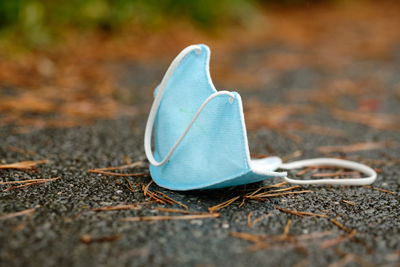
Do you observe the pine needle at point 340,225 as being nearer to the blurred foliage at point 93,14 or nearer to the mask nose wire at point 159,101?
the mask nose wire at point 159,101

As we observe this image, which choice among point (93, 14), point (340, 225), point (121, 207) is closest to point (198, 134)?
point (121, 207)

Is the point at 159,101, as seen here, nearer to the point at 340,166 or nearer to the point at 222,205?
the point at 222,205

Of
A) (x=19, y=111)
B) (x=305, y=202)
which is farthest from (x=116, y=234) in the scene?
(x=19, y=111)

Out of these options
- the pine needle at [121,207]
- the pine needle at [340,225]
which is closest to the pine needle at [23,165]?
the pine needle at [121,207]

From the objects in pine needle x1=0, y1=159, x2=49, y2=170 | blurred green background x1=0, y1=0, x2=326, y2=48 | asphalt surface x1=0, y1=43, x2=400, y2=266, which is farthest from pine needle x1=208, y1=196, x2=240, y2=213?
blurred green background x1=0, y1=0, x2=326, y2=48

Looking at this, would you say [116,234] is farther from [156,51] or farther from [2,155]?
[156,51]

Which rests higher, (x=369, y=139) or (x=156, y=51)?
(x=156, y=51)

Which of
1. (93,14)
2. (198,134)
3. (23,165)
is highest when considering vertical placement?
(93,14)
